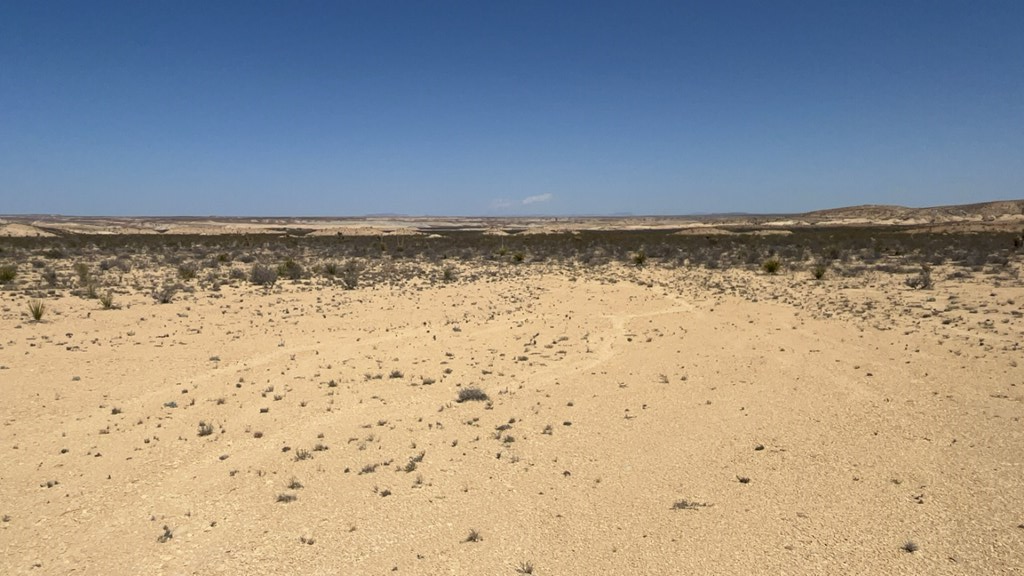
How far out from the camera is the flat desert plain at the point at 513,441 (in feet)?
16.1

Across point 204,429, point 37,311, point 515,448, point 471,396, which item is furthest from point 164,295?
point 515,448

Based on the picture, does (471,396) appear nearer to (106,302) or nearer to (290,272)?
(106,302)

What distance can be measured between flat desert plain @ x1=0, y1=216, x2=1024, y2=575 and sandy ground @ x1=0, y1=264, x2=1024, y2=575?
0.04 metres

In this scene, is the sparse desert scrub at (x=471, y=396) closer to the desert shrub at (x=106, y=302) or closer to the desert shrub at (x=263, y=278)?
the desert shrub at (x=106, y=302)

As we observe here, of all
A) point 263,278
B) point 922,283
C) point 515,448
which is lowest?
point 515,448

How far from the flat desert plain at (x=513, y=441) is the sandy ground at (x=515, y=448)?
0.12 ft

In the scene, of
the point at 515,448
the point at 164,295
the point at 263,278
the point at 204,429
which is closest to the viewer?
the point at 515,448

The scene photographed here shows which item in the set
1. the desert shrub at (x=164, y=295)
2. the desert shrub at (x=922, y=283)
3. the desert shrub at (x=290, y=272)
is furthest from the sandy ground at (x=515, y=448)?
the desert shrub at (x=290, y=272)

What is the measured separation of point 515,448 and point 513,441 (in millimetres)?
207

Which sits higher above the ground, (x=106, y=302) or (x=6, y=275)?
(x=6, y=275)

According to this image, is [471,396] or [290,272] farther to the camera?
[290,272]

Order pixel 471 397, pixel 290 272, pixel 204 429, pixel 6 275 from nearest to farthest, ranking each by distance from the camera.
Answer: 1. pixel 204 429
2. pixel 471 397
3. pixel 6 275
4. pixel 290 272

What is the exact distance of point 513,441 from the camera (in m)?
7.27

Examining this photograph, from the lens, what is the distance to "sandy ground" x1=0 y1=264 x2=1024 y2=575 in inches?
193
